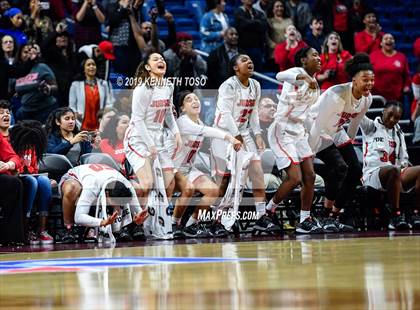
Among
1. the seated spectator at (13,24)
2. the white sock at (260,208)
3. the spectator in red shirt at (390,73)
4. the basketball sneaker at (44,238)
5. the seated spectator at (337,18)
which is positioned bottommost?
the basketball sneaker at (44,238)

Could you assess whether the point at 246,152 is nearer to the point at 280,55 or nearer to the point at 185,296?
the point at 280,55

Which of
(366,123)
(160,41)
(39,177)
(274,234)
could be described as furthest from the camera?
(160,41)

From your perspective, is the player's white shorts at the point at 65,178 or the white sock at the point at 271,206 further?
the white sock at the point at 271,206

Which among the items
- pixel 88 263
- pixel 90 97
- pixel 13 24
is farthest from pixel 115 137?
pixel 88 263

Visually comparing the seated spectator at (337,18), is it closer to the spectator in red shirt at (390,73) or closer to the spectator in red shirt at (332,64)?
the spectator in red shirt at (390,73)

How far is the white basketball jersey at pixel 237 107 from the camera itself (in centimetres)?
1327

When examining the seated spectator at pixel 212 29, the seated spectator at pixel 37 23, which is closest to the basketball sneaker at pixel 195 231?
the seated spectator at pixel 37 23

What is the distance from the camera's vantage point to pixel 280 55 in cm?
1655

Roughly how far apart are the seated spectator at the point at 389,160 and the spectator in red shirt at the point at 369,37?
359 cm

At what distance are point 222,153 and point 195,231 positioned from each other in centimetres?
97

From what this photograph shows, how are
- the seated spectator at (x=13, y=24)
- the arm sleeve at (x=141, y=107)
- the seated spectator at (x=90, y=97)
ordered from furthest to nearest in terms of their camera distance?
1. the seated spectator at (x=13, y=24)
2. the seated spectator at (x=90, y=97)
3. the arm sleeve at (x=141, y=107)

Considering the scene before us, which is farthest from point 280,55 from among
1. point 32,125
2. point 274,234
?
point 32,125

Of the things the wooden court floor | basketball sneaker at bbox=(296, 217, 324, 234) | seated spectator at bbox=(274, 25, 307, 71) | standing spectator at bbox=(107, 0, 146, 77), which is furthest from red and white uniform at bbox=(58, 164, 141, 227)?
seated spectator at bbox=(274, 25, 307, 71)

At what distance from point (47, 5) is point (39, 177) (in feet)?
15.9
